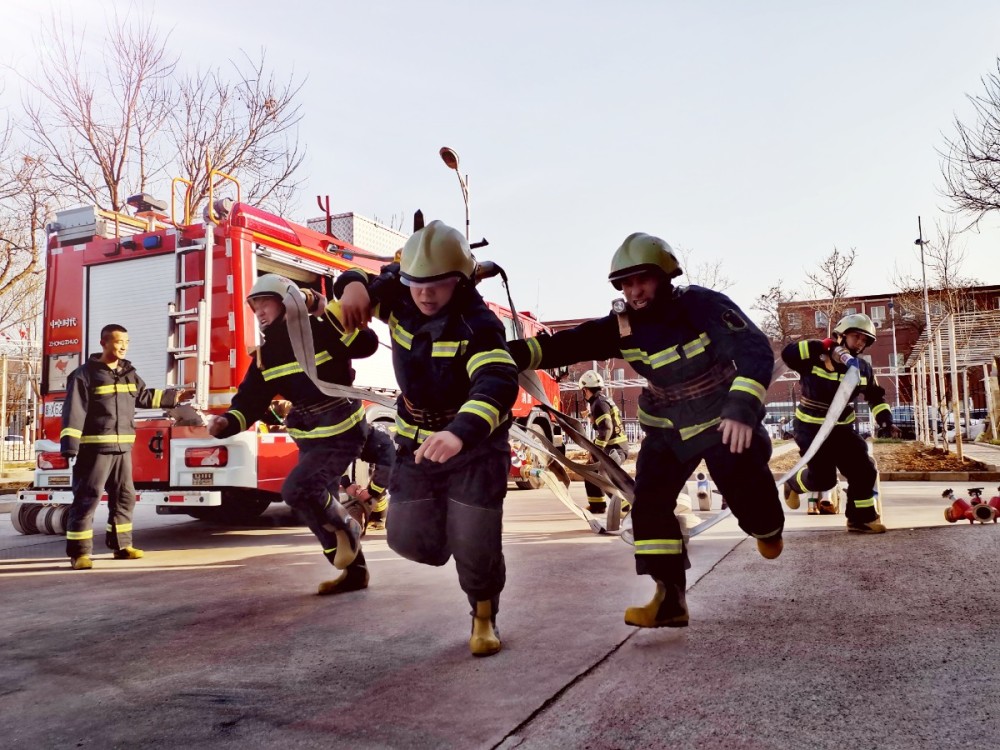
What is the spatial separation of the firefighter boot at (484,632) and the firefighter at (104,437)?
366cm

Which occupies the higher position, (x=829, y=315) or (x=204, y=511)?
(x=829, y=315)

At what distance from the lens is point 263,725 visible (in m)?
2.54

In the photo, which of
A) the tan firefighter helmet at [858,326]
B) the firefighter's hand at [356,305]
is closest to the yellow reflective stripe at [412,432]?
the firefighter's hand at [356,305]

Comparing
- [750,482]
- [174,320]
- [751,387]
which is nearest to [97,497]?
[174,320]

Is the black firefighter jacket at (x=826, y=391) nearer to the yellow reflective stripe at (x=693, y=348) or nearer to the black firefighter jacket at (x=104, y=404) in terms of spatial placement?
the yellow reflective stripe at (x=693, y=348)

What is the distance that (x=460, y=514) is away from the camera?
10.6ft

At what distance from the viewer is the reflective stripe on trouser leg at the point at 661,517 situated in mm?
3426

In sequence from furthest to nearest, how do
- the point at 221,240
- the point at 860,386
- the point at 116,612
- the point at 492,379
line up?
the point at 221,240 < the point at 860,386 < the point at 116,612 < the point at 492,379

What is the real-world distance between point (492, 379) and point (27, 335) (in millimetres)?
21496

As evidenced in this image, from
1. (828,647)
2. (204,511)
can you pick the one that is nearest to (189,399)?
(204,511)

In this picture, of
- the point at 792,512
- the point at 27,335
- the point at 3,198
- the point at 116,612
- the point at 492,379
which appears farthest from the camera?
the point at 27,335

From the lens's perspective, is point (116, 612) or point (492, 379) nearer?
point (492, 379)

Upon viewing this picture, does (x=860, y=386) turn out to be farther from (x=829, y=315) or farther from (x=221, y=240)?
(x=829, y=315)

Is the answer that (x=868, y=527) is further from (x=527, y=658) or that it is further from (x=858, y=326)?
(x=527, y=658)
